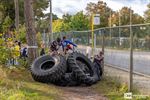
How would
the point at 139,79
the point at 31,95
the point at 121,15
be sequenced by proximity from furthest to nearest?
the point at 121,15
the point at 139,79
the point at 31,95

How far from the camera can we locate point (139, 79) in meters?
14.1

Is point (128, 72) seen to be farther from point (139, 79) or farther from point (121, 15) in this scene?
point (121, 15)

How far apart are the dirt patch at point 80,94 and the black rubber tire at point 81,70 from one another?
425 mm


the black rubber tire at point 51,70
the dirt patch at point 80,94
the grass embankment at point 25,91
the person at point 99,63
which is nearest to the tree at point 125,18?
the person at point 99,63

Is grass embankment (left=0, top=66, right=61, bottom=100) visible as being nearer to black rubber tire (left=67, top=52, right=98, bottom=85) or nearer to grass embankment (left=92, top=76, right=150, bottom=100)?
black rubber tire (left=67, top=52, right=98, bottom=85)

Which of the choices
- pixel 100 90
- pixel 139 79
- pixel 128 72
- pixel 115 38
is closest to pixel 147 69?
pixel 139 79

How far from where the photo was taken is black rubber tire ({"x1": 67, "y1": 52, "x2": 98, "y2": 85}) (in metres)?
16.9

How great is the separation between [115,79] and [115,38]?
155cm

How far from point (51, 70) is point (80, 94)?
238cm

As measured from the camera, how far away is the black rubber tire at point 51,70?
16891 millimetres

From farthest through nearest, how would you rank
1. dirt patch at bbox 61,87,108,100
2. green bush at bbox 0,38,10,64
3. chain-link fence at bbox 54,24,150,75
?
green bush at bbox 0,38,10,64 → dirt patch at bbox 61,87,108,100 → chain-link fence at bbox 54,24,150,75

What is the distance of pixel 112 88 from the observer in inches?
624

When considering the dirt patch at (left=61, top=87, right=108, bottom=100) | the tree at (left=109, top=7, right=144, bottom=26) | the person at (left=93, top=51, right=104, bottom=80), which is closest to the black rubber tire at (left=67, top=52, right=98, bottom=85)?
the person at (left=93, top=51, right=104, bottom=80)

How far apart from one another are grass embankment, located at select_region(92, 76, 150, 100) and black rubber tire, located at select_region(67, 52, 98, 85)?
0.95ft
